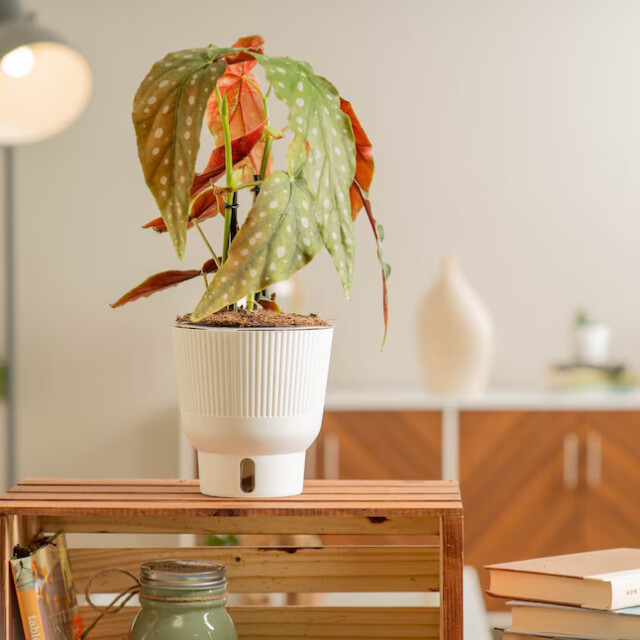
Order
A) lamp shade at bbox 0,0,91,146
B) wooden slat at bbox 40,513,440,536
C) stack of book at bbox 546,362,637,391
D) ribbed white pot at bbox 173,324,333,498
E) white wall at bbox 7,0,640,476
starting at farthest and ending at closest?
white wall at bbox 7,0,640,476
stack of book at bbox 546,362,637,391
lamp shade at bbox 0,0,91,146
wooden slat at bbox 40,513,440,536
ribbed white pot at bbox 173,324,333,498

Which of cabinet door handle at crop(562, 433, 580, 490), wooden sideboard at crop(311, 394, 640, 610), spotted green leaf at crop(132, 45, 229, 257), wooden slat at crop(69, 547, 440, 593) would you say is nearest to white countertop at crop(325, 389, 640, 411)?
wooden sideboard at crop(311, 394, 640, 610)

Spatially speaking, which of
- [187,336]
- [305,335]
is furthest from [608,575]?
[187,336]

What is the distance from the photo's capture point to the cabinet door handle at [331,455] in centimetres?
335

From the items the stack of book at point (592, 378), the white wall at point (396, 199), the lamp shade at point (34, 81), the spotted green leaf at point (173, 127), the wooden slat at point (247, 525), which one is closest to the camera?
the spotted green leaf at point (173, 127)

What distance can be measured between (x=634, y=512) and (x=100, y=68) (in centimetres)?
250

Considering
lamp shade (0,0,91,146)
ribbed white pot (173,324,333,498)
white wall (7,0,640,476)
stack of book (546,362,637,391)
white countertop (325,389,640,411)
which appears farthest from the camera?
white wall (7,0,640,476)

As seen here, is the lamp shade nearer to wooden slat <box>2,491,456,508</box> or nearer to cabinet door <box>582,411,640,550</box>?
cabinet door <box>582,411,640,550</box>

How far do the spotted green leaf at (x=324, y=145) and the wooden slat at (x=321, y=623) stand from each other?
452 mm

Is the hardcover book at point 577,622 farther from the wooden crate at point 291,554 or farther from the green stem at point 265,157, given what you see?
the green stem at point 265,157

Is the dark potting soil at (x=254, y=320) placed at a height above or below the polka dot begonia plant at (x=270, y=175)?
below

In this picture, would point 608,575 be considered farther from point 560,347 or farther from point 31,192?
point 31,192

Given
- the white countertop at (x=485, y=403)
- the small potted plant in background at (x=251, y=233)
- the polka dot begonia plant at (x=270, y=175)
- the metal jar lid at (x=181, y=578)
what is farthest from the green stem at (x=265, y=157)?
the white countertop at (x=485, y=403)

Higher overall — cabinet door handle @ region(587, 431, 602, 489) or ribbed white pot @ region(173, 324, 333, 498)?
ribbed white pot @ region(173, 324, 333, 498)

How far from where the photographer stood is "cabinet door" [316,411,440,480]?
335 centimetres
